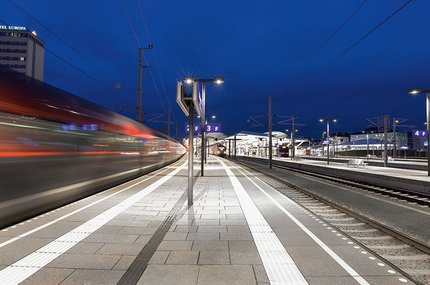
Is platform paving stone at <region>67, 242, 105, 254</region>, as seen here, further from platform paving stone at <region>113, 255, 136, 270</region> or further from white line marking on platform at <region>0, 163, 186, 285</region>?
platform paving stone at <region>113, 255, 136, 270</region>

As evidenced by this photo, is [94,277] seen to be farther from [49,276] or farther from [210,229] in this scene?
[210,229]

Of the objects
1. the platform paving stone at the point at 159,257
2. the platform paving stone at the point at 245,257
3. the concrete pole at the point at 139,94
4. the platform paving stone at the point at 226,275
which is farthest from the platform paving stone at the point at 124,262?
the concrete pole at the point at 139,94

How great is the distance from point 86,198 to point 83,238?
495 centimetres

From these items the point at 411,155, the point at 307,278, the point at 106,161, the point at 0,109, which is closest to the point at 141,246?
the point at 307,278

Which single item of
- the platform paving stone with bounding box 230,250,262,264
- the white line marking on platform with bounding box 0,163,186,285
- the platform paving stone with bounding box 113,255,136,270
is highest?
the white line marking on platform with bounding box 0,163,186,285

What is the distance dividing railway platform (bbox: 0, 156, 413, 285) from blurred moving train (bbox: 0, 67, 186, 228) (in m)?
0.52

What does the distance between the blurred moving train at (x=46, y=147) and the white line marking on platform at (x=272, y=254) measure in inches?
176

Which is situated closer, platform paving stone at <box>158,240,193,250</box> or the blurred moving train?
platform paving stone at <box>158,240,193,250</box>

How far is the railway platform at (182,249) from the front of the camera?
14.7ft

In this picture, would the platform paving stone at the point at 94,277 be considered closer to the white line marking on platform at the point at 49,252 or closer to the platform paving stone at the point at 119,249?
the white line marking on platform at the point at 49,252

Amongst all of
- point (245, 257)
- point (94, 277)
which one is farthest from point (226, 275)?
point (94, 277)

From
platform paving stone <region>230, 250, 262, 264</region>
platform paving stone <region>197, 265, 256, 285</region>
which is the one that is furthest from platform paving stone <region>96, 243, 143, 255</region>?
platform paving stone <region>230, 250, 262, 264</region>

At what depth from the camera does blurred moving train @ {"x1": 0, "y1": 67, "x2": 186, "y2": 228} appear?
6.62 meters

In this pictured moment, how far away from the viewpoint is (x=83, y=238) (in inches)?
249
